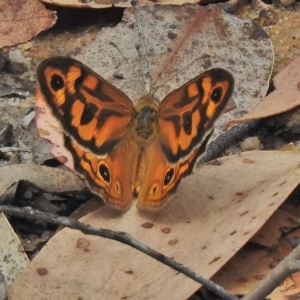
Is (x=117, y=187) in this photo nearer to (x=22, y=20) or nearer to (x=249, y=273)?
(x=249, y=273)

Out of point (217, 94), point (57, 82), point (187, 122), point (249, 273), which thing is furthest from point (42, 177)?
point (249, 273)

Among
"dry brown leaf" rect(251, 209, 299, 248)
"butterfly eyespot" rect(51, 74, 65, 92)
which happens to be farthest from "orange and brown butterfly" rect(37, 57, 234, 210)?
"dry brown leaf" rect(251, 209, 299, 248)

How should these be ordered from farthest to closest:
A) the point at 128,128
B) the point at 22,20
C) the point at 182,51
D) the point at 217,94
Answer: the point at 22,20, the point at 182,51, the point at 128,128, the point at 217,94

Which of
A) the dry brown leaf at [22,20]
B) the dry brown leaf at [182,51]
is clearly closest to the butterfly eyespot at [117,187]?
the dry brown leaf at [182,51]

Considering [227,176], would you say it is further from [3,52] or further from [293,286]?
[3,52]

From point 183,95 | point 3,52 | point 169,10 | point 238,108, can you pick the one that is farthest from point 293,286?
point 3,52

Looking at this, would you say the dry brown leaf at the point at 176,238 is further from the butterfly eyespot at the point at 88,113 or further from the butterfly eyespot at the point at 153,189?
the butterfly eyespot at the point at 88,113
